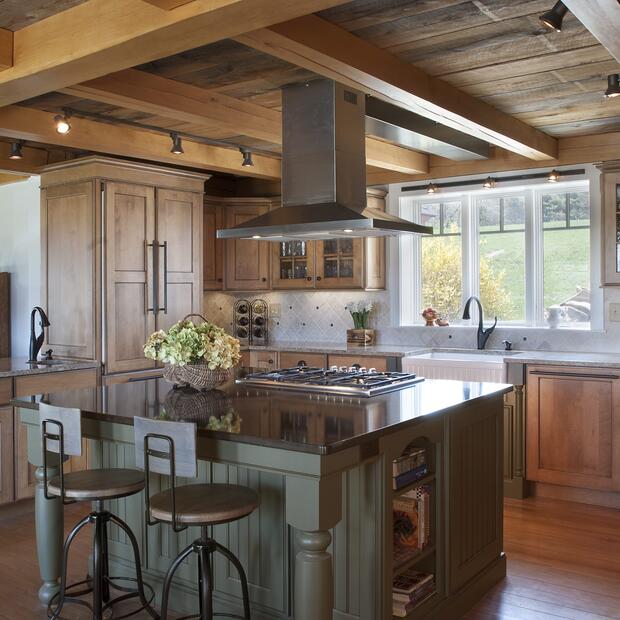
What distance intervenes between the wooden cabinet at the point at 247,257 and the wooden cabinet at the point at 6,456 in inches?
101

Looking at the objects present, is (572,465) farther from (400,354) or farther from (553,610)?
(553,610)

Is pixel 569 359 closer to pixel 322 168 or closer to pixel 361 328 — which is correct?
pixel 361 328

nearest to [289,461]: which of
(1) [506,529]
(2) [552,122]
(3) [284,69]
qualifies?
(3) [284,69]

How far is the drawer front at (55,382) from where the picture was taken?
4.71m

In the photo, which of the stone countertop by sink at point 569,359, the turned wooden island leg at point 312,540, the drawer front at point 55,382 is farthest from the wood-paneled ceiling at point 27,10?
the stone countertop by sink at point 569,359

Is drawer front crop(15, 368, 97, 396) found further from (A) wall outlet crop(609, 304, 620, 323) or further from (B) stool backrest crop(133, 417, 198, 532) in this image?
(A) wall outlet crop(609, 304, 620, 323)

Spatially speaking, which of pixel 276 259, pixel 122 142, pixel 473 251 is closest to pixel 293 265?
pixel 276 259

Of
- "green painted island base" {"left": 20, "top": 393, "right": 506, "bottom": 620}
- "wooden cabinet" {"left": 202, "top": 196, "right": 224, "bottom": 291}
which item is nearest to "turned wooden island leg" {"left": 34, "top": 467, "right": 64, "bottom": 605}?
"green painted island base" {"left": 20, "top": 393, "right": 506, "bottom": 620}

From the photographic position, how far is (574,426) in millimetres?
4938

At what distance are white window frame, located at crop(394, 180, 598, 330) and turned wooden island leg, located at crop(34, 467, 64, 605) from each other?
3.83 metres

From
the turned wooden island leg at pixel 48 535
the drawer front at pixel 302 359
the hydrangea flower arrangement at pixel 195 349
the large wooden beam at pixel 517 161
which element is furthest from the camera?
the drawer front at pixel 302 359

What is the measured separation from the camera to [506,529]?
4477 millimetres

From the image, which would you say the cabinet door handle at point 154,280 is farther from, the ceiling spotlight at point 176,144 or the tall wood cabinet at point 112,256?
Answer: the ceiling spotlight at point 176,144

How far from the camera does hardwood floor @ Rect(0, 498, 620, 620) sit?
3324 mm
